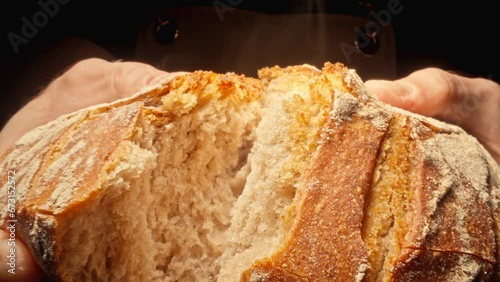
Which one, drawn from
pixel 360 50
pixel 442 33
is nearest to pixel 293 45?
pixel 360 50

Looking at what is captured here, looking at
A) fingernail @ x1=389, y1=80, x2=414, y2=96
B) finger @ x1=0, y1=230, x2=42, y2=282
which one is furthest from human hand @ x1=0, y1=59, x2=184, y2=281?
fingernail @ x1=389, y1=80, x2=414, y2=96

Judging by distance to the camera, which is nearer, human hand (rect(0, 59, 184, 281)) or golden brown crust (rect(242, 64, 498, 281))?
golden brown crust (rect(242, 64, 498, 281))

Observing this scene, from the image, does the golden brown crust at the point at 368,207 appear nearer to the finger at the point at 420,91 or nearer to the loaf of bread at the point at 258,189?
the loaf of bread at the point at 258,189

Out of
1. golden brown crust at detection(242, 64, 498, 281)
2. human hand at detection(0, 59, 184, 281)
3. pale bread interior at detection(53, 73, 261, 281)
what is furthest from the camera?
human hand at detection(0, 59, 184, 281)

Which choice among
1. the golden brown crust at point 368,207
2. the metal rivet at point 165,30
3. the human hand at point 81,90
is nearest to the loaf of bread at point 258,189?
the golden brown crust at point 368,207

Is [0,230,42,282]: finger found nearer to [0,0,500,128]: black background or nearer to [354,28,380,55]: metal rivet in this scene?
[0,0,500,128]: black background

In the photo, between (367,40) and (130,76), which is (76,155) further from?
(367,40)

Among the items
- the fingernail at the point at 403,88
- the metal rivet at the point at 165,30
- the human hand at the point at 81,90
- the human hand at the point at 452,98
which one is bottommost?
the human hand at the point at 452,98
